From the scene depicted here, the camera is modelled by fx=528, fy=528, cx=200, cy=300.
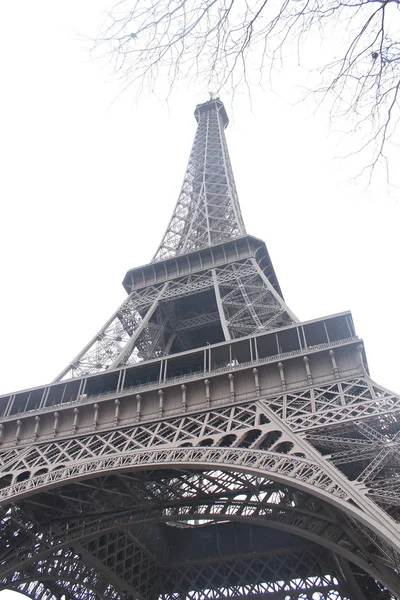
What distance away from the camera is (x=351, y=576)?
20.2 m

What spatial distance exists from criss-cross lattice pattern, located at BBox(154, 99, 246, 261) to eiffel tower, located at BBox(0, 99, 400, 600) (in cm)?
470

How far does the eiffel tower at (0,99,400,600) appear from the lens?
14.2 meters

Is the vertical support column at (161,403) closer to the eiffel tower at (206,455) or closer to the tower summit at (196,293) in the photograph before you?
the eiffel tower at (206,455)

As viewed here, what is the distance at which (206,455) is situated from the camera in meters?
15.2

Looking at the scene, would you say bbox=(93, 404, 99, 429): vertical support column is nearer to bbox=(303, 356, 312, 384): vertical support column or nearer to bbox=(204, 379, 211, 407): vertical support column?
bbox=(204, 379, 211, 407): vertical support column

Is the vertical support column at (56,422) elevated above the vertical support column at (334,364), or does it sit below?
below

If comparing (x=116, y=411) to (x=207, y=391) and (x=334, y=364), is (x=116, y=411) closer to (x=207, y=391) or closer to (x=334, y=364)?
(x=207, y=391)

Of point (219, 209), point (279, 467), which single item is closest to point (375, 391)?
point (279, 467)

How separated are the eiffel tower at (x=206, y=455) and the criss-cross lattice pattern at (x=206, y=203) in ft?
15.4

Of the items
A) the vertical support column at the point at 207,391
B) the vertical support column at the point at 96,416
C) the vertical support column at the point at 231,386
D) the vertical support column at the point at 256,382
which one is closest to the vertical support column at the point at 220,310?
the vertical support column at the point at 231,386

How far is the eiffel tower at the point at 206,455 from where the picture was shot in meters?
14.2

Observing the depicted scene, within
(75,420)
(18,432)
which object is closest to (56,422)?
(75,420)

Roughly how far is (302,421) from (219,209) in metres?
26.6

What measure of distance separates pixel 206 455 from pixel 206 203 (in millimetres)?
27168
